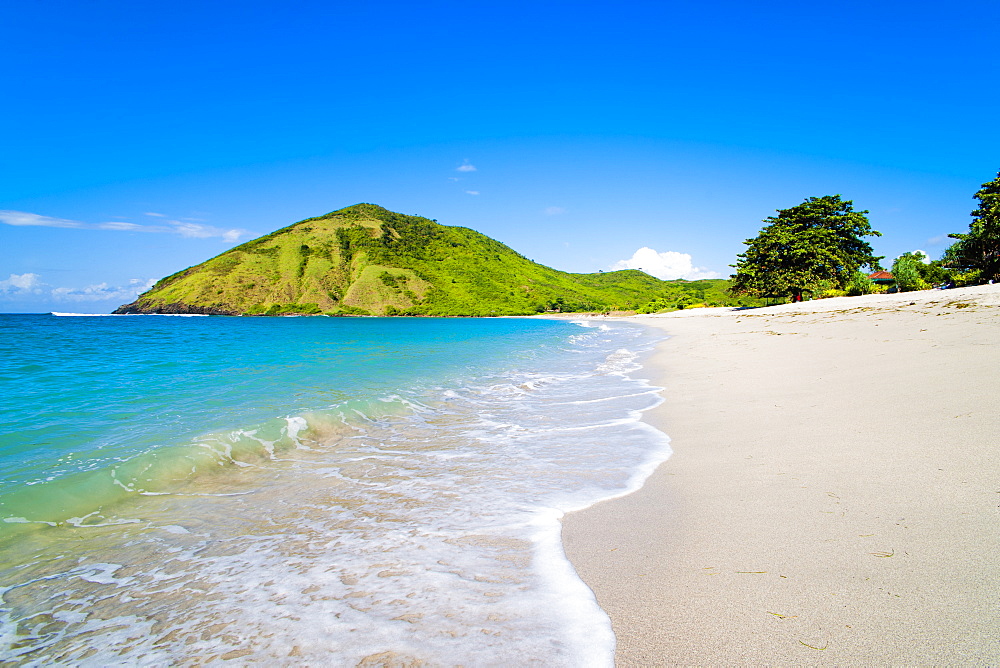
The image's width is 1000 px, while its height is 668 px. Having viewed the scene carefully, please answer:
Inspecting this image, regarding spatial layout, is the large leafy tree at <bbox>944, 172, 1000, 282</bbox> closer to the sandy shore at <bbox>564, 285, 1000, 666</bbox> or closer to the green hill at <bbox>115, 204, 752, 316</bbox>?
the sandy shore at <bbox>564, 285, 1000, 666</bbox>

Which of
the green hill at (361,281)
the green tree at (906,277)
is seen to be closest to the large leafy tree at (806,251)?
the green tree at (906,277)

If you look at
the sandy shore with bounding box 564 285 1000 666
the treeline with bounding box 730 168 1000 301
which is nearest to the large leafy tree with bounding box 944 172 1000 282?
the treeline with bounding box 730 168 1000 301

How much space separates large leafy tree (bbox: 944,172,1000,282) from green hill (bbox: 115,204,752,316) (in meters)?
91.9

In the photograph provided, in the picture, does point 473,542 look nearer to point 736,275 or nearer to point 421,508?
point 421,508

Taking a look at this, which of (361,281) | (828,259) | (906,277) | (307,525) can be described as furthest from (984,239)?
(361,281)

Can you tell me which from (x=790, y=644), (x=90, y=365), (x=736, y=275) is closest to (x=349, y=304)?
(x=736, y=275)

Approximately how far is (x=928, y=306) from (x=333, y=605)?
860 inches

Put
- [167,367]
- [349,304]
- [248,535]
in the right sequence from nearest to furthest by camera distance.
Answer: [248,535] < [167,367] < [349,304]

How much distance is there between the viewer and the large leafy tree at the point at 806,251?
3622cm

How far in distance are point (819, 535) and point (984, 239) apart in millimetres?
37404

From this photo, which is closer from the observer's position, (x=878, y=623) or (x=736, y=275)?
(x=878, y=623)

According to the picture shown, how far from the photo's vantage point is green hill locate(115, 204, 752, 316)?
395 ft

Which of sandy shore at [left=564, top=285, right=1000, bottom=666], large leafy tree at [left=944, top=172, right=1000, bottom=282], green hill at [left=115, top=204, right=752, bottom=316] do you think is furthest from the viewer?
green hill at [left=115, top=204, right=752, bottom=316]

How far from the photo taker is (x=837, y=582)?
2180mm
